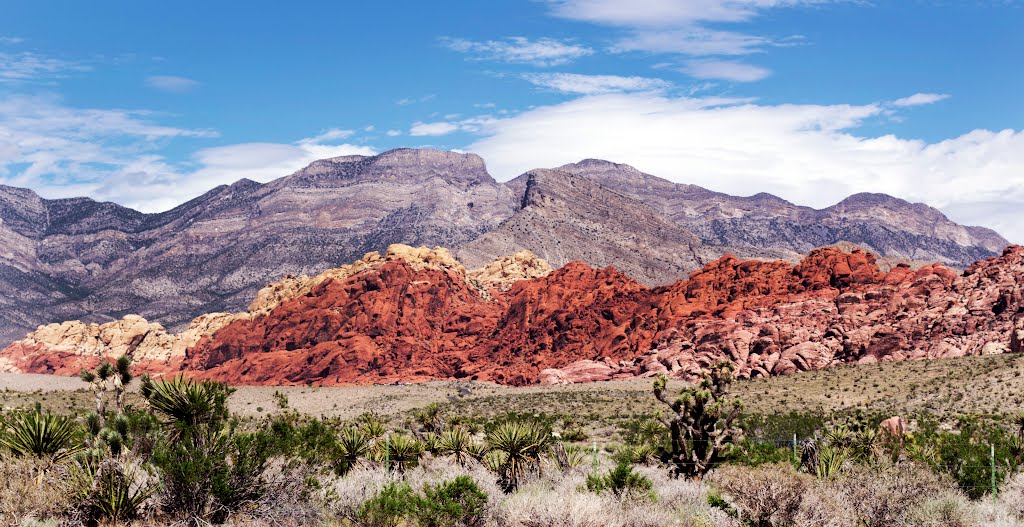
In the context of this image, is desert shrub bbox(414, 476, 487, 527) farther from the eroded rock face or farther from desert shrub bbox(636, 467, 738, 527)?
the eroded rock face

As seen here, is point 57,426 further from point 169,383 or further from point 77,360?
point 77,360

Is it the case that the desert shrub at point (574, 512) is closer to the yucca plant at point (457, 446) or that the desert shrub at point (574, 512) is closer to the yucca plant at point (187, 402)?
the yucca plant at point (187, 402)

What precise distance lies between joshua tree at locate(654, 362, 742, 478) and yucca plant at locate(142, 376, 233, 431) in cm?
1035

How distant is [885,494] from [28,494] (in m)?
13.9

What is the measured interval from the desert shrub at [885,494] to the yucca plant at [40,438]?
1387 centimetres

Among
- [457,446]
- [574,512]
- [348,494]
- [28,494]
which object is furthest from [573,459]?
[28,494]

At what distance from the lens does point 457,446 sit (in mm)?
24203

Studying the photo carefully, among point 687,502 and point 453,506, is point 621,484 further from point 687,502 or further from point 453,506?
point 453,506

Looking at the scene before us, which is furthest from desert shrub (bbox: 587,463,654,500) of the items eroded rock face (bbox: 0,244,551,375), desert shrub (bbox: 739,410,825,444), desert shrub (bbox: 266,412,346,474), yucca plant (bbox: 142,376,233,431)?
eroded rock face (bbox: 0,244,551,375)

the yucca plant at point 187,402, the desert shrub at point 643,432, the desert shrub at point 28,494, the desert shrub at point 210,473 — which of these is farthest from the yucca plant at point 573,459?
the desert shrub at point 28,494

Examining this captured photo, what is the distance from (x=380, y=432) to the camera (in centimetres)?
2736

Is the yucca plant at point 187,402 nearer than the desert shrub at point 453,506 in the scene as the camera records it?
No

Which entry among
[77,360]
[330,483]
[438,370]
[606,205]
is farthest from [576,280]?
[606,205]

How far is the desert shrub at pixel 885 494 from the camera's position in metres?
14.9
